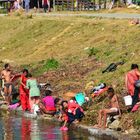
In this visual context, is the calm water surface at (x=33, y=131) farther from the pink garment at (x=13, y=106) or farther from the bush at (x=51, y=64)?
the bush at (x=51, y=64)

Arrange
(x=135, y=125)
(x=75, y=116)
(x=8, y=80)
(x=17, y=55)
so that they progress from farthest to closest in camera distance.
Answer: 1. (x=17, y=55)
2. (x=8, y=80)
3. (x=75, y=116)
4. (x=135, y=125)

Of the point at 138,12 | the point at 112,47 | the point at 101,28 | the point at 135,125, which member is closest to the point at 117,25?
the point at 101,28

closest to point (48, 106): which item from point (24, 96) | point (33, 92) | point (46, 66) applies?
point (33, 92)

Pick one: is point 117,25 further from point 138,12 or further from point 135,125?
point 135,125

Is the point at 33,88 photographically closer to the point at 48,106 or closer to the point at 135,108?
the point at 48,106

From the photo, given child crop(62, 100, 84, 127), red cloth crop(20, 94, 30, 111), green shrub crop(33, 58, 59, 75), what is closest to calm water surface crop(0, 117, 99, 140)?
child crop(62, 100, 84, 127)

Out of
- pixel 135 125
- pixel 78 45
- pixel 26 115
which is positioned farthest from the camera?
pixel 78 45

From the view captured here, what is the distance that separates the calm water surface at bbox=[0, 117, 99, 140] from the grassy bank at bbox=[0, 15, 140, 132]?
132 cm

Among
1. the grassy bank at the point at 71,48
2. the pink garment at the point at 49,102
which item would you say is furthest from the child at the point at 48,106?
the grassy bank at the point at 71,48

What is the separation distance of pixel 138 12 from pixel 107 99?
998 inches

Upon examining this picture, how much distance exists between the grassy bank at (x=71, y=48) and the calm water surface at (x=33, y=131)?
132cm

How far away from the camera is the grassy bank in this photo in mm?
33031

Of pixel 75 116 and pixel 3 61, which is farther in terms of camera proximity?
pixel 3 61

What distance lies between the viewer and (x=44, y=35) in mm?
48438
